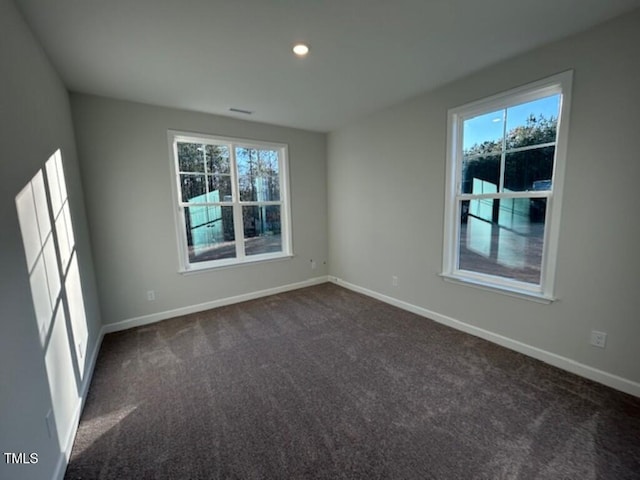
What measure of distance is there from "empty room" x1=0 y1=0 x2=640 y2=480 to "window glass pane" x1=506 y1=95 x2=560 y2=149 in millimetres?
19

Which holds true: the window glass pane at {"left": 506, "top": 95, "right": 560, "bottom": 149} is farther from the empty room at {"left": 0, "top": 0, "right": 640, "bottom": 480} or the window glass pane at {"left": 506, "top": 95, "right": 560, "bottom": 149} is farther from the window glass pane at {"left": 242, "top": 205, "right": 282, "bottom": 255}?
the window glass pane at {"left": 242, "top": 205, "right": 282, "bottom": 255}

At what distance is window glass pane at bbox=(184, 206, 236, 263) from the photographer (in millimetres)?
3561

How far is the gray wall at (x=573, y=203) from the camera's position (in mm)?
1866

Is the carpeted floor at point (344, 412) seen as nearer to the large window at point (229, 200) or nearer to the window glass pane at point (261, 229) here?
the large window at point (229, 200)

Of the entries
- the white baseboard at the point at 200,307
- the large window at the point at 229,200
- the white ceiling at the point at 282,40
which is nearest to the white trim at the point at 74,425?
the white baseboard at the point at 200,307

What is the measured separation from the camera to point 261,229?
13.8 feet

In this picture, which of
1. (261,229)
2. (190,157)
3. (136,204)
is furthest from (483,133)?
(136,204)

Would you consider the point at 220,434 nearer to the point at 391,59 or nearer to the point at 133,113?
the point at 391,59

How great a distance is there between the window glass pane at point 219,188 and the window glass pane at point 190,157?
0.64 feet

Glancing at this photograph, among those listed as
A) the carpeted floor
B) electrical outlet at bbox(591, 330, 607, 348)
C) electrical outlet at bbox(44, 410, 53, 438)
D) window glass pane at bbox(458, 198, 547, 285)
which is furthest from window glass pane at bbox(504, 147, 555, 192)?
electrical outlet at bbox(44, 410, 53, 438)

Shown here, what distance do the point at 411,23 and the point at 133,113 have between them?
291cm

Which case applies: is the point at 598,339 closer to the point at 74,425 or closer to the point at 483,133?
the point at 483,133

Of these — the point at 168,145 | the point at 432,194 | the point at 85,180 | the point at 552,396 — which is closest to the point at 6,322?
the point at 85,180

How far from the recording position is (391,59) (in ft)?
7.45
